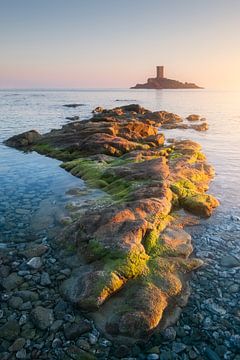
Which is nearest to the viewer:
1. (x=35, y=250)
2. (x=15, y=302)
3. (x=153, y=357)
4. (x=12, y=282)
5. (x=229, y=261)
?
(x=153, y=357)

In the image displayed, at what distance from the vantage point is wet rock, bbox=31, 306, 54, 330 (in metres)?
8.25

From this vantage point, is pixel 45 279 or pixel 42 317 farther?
pixel 45 279

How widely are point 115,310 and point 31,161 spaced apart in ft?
66.7

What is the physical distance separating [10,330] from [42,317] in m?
0.79

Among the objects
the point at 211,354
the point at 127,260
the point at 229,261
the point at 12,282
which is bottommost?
the point at 229,261

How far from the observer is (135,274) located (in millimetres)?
9961

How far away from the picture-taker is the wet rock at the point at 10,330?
25.9 ft

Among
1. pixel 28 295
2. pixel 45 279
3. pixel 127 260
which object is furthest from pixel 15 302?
pixel 127 260

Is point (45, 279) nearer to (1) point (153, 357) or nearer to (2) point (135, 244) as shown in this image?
(2) point (135, 244)

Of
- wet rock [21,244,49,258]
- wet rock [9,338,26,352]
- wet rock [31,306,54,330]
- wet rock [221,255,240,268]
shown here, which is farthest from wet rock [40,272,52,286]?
wet rock [221,255,240,268]

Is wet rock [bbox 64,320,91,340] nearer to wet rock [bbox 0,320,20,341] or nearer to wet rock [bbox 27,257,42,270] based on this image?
wet rock [bbox 0,320,20,341]

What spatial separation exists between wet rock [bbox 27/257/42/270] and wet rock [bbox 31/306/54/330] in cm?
206

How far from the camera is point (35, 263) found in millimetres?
10914

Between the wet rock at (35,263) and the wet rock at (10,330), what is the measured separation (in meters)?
2.49
